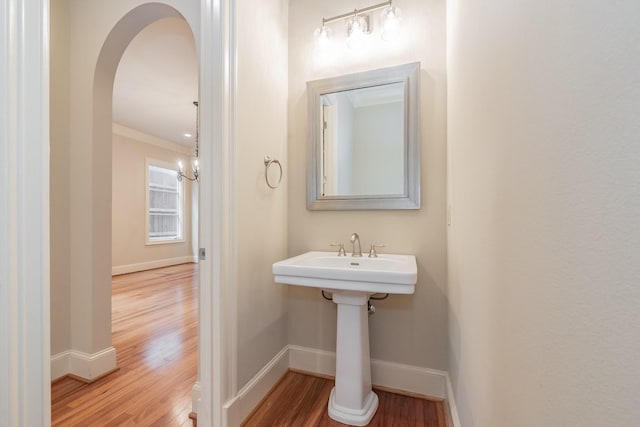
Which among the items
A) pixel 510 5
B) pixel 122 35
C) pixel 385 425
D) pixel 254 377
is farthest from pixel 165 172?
pixel 510 5

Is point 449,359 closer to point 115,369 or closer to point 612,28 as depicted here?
point 612,28

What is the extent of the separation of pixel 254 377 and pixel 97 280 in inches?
48.3

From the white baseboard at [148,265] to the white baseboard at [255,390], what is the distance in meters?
3.68

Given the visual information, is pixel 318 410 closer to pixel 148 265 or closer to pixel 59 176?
pixel 59 176

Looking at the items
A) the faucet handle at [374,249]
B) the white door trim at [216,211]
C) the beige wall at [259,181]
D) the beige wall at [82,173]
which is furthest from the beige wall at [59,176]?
the faucet handle at [374,249]

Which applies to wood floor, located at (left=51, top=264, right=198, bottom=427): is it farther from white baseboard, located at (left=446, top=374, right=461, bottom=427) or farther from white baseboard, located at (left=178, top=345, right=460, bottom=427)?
white baseboard, located at (left=446, top=374, right=461, bottom=427)

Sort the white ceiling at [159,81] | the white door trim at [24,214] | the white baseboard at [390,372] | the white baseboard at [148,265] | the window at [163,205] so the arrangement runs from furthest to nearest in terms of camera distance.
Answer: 1. the window at [163,205]
2. the white baseboard at [148,265]
3. the white ceiling at [159,81]
4. the white baseboard at [390,372]
5. the white door trim at [24,214]

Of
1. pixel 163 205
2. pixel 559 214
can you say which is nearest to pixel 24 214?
pixel 559 214

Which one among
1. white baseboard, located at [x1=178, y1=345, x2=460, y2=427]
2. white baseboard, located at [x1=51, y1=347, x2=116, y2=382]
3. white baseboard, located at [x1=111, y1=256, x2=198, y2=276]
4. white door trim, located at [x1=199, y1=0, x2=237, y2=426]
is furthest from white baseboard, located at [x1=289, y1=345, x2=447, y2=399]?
white baseboard, located at [x1=111, y1=256, x2=198, y2=276]

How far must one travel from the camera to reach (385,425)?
4.48 feet

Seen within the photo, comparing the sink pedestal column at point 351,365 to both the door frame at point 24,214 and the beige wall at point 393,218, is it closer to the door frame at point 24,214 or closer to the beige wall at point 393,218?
the beige wall at point 393,218

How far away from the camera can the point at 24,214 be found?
0.69 m

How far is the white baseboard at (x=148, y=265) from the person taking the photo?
4668mm

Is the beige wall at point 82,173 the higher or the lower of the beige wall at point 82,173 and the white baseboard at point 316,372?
the higher
